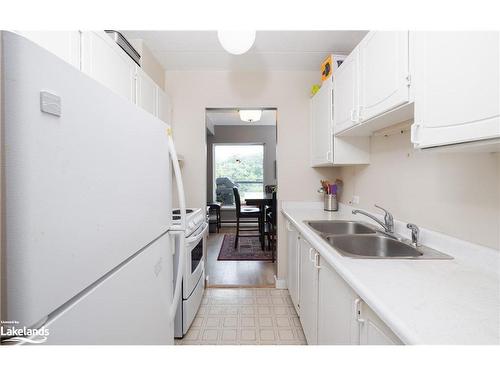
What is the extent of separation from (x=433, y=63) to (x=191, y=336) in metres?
2.25

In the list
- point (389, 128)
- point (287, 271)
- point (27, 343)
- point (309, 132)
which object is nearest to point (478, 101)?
point (389, 128)

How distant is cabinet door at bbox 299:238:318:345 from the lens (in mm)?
1529

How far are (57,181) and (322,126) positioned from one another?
7.33 ft

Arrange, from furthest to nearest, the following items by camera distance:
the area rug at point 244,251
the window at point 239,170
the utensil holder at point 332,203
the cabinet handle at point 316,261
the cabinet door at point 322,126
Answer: the window at point 239,170 → the area rug at point 244,251 → the utensil holder at point 332,203 → the cabinet door at point 322,126 → the cabinet handle at point 316,261

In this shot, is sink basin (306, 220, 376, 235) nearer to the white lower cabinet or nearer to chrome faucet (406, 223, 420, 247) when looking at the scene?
the white lower cabinet

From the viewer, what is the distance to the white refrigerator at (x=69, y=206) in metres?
0.45

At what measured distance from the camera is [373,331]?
0.83 metres

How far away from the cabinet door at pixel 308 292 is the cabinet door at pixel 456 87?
91 cm

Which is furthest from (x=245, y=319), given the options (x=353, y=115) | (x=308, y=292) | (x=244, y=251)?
(x=244, y=251)

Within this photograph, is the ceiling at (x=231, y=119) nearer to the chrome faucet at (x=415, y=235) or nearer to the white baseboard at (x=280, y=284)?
the white baseboard at (x=280, y=284)

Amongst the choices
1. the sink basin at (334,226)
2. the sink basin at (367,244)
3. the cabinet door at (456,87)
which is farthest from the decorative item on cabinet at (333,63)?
the sink basin at (367,244)

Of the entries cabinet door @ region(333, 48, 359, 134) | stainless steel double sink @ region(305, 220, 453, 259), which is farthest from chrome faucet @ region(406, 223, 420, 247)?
cabinet door @ region(333, 48, 359, 134)

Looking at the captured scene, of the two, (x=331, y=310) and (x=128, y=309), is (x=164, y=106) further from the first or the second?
(x=331, y=310)

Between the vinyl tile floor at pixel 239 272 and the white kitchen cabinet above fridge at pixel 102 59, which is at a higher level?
the white kitchen cabinet above fridge at pixel 102 59
